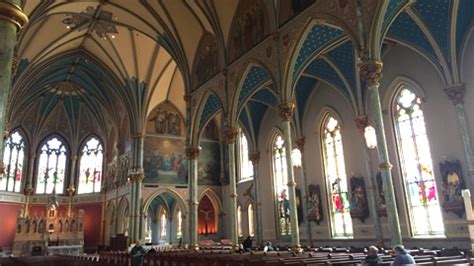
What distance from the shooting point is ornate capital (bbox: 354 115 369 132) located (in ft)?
55.0

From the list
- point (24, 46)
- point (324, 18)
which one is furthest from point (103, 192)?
point (324, 18)

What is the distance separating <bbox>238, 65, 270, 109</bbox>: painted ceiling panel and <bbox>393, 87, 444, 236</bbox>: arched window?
233 inches

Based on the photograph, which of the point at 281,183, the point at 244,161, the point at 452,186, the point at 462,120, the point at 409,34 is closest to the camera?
the point at 462,120

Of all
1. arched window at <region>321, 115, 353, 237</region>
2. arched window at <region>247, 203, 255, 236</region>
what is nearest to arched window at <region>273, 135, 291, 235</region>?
arched window at <region>321, 115, 353, 237</region>

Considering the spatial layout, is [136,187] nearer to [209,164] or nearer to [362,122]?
[209,164]

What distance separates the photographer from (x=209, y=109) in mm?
19797

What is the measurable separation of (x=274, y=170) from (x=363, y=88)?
828 cm

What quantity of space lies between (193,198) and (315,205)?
20.8ft

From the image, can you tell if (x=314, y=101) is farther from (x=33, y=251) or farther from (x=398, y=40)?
(x=33, y=251)

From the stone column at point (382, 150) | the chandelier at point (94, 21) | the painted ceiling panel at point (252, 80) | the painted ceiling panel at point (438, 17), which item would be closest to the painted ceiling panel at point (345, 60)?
the painted ceiling panel at point (252, 80)

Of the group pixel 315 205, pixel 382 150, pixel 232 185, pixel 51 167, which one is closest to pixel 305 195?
pixel 315 205

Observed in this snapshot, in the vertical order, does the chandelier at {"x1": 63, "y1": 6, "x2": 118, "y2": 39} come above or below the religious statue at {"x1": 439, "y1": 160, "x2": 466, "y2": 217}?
above

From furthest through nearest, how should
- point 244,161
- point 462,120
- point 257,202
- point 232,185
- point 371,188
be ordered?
point 244,161 < point 257,202 < point 371,188 < point 232,185 < point 462,120

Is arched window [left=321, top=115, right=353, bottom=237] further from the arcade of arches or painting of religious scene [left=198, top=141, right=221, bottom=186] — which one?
painting of religious scene [left=198, top=141, right=221, bottom=186]
